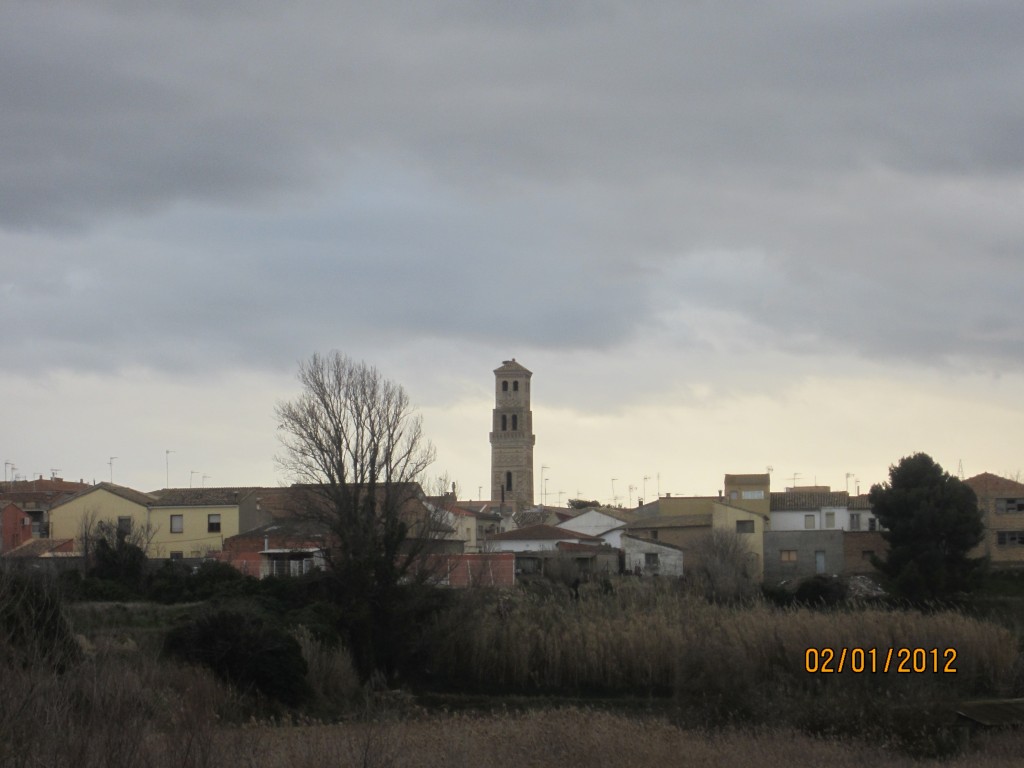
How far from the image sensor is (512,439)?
121 m

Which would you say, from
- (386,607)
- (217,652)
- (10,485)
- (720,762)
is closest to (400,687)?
(386,607)

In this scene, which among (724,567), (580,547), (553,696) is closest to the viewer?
(553,696)

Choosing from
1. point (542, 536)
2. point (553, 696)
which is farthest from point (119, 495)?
point (553, 696)

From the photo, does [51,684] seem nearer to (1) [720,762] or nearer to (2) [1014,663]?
(1) [720,762]

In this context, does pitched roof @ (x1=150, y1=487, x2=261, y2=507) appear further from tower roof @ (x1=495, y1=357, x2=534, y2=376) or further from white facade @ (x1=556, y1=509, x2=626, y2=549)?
tower roof @ (x1=495, y1=357, x2=534, y2=376)

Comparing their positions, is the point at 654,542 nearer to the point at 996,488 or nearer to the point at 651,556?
the point at 651,556

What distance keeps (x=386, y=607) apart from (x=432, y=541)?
4.26 metres

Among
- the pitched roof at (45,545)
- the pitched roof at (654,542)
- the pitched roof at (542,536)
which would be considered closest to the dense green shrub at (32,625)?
the pitched roof at (45,545)

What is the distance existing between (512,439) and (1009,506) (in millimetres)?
67821

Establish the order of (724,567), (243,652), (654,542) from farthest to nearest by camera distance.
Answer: (654,542), (724,567), (243,652)
